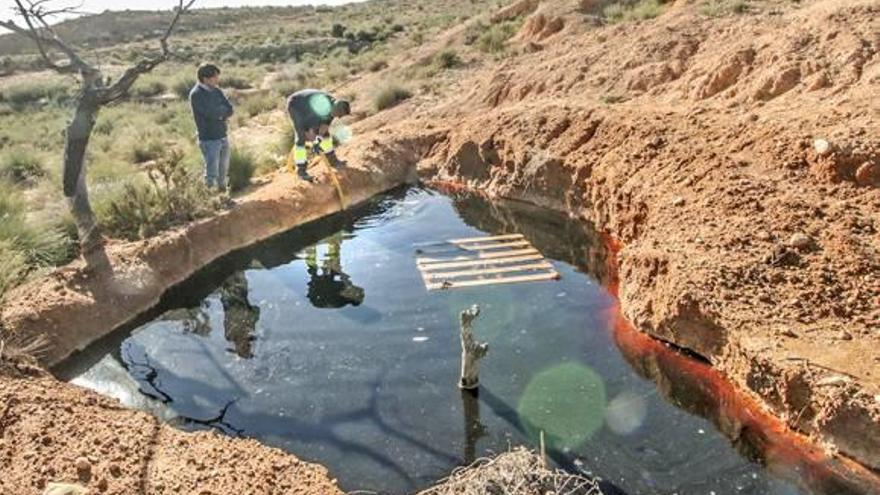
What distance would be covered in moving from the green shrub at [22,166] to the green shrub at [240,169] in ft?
14.4

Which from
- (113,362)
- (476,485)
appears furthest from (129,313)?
(476,485)

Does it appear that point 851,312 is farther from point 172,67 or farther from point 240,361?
point 172,67

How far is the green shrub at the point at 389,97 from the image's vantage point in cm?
1813

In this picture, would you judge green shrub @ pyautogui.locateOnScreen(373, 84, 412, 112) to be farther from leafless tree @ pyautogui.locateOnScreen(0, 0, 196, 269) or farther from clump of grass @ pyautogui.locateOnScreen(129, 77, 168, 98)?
clump of grass @ pyautogui.locateOnScreen(129, 77, 168, 98)

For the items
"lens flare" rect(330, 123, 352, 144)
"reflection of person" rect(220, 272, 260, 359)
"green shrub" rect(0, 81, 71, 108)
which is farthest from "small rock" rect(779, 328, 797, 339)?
"green shrub" rect(0, 81, 71, 108)

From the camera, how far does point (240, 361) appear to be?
284 inches

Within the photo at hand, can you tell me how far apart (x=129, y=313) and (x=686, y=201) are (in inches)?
254

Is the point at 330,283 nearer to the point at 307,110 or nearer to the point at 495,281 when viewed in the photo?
the point at 495,281

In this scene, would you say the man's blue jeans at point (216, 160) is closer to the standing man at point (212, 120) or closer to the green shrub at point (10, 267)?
the standing man at point (212, 120)

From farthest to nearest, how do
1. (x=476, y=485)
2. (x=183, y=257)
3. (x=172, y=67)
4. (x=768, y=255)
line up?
(x=172, y=67) < (x=183, y=257) < (x=768, y=255) < (x=476, y=485)

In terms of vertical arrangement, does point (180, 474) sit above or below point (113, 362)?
above

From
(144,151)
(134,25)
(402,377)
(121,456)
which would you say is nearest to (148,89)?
(144,151)

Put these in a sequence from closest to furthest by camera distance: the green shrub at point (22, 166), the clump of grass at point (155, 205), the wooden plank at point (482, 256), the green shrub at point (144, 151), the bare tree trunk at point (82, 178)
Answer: the bare tree trunk at point (82, 178)
the wooden plank at point (482, 256)
the clump of grass at point (155, 205)
the green shrub at point (22, 166)
the green shrub at point (144, 151)

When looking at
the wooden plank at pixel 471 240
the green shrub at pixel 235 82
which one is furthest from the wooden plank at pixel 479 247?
the green shrub at pixel 235 82
